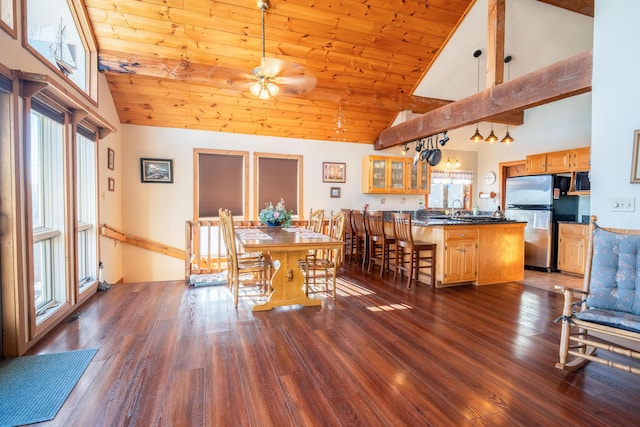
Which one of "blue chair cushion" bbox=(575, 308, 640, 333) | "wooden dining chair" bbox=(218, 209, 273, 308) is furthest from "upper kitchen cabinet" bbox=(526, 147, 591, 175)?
"wooden dining chair" bbox=(218, 209, 273, 308)

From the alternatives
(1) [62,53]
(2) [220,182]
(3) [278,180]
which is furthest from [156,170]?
(1) [62,53]

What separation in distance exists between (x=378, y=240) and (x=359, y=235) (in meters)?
0.81

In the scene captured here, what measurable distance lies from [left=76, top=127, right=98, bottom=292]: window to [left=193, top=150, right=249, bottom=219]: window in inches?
69.8

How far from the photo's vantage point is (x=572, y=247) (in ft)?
17.4

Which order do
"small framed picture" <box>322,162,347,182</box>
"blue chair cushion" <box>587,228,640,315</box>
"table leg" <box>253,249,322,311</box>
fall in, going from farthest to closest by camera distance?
1. "small framed picture" <box>322,162,347,182</box>
2. "table leg" <box>253,249,322,311</box>
3. "blue chair cushion" <box>587,228,640,315</box>

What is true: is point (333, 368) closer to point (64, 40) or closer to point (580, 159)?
point (64, 40)

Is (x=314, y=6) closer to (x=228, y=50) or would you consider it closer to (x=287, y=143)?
(x=228, y=50)

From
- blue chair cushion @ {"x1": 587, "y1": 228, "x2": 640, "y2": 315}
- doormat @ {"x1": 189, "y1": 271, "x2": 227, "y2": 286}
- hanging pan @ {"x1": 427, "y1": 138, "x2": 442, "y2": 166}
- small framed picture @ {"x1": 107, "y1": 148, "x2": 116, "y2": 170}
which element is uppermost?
hanging pan @ {"x1": 427, "y1": 138, "x2": 442, "y2": 166}

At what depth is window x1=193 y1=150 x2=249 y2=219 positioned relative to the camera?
5816 mm

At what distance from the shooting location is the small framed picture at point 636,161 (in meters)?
2.57

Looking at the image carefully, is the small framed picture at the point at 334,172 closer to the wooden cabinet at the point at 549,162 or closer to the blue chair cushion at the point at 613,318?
the wooden cabinet at the point at 549,162

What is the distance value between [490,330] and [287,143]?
15.3ft

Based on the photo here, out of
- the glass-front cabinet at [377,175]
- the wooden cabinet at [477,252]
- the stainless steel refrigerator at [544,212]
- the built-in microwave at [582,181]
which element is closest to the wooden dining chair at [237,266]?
the wooden cabinet at [477,252]

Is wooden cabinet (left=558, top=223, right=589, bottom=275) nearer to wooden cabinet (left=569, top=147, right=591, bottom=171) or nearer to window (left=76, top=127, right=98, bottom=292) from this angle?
wooden cabinet (left=569, top=147, right=591, bottom=171)
